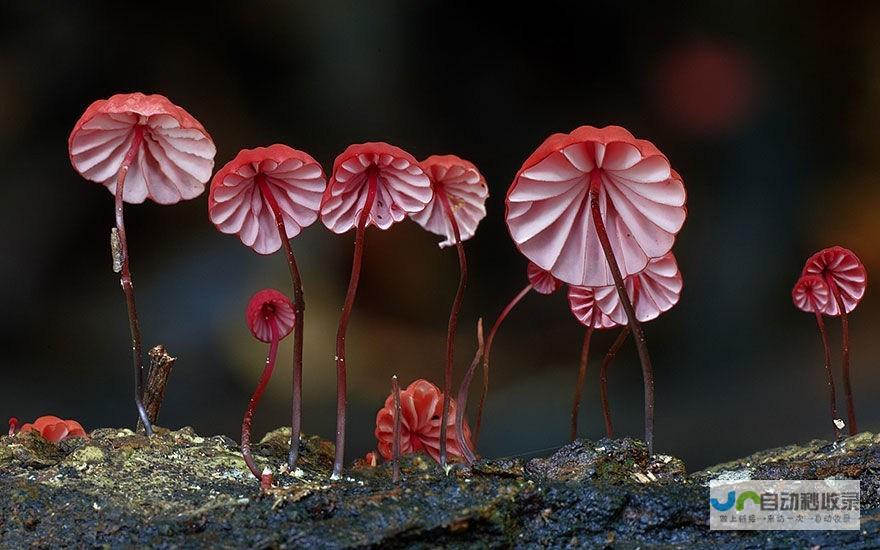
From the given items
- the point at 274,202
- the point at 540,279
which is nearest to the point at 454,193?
the point at 540,279

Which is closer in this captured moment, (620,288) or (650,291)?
(620,288)

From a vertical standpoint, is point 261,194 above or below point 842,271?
below

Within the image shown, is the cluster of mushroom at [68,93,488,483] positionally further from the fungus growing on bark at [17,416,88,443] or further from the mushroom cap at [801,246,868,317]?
the mushroom cap at [801,246,868,317]

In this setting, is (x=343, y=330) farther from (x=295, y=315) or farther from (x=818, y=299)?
(x=818, y=299)

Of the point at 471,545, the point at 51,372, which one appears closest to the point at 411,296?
the point at 51,372

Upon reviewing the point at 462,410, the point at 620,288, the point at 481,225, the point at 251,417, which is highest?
the point at 481,225

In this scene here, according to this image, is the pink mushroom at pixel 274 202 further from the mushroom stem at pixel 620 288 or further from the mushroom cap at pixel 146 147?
the mushroom stem at pixel 620 288

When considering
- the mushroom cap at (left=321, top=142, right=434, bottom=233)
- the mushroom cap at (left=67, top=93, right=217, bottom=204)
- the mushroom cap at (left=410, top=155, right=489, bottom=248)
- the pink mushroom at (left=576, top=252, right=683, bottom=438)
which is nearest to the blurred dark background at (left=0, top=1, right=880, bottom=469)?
the mushroom cap at (left=410, top=155, right=489, bottom=248)

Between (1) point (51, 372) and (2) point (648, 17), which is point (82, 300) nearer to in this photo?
(1) point (51, 372)
